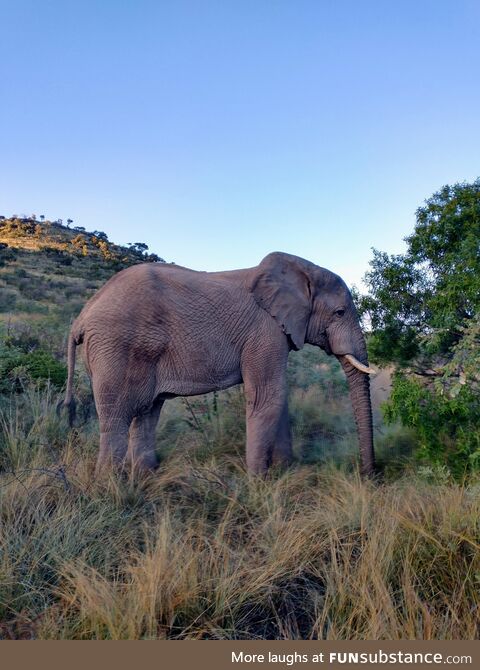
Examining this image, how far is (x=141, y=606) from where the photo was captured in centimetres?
276

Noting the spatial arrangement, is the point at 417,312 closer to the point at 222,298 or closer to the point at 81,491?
the point at 222,298

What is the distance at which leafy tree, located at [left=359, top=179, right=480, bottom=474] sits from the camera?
5.16 meters

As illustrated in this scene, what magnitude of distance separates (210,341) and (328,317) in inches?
57.9

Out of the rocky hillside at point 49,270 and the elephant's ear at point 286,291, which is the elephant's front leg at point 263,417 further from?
the rocky hillside at point 49,270

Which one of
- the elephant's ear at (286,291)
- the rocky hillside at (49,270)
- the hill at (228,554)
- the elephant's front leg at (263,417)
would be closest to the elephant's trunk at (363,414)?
the hill at (228,554)

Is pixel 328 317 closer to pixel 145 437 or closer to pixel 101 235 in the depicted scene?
pixel 145 437

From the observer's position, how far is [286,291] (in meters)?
5.70

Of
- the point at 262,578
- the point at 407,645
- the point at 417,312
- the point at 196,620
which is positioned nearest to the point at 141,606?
the point at 196,620

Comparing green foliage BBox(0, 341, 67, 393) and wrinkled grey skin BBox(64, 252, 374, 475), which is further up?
wrinkled grey skin BBox(64, 252, 374, 475)

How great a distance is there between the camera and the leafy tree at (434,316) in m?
5.16

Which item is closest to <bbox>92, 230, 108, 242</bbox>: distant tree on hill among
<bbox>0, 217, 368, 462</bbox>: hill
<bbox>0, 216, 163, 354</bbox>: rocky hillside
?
<bbox>0, 216, 163, 354</bbox>: rocky hillside

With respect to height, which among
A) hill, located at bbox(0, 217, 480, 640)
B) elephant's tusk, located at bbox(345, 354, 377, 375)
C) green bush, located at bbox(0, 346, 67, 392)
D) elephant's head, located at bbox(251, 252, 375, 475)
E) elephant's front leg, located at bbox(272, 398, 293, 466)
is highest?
elephant's head, located at bbox(251, 252, 375, 475)

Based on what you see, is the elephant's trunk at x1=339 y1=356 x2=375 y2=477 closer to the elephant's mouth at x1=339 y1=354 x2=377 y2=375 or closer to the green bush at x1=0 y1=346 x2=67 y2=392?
the elephant's mouth at x1=339 y1=354 x2=377 y2=375

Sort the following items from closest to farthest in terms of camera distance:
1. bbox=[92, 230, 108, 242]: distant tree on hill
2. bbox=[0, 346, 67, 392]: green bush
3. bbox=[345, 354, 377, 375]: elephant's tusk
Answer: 1. bbox=[345, 354, 377, 375]: elephant's tusk
2. bbox=[0, 346, 67, 392]: green bush
3. bbox=[92, 230, 108, 242]: distant tree on hill
